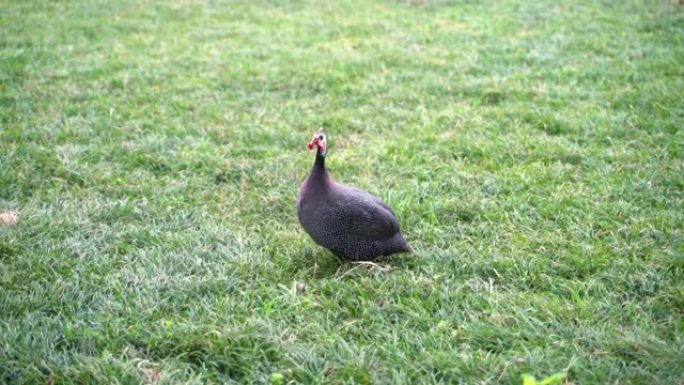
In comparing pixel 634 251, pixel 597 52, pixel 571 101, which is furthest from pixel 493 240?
pixel 597 52

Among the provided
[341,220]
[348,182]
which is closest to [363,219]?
[341,220]

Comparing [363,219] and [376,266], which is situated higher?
[363,219]

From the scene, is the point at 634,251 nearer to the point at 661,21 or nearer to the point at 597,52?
the point at 597,52

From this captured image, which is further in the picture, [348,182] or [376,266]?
[348,182]

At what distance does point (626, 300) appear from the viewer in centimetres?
339

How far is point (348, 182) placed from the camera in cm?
488

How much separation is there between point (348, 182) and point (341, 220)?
1265mm

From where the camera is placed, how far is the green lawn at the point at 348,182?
3.00 m

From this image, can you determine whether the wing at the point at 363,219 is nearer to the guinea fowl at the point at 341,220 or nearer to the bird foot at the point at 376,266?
the guinea fowl at the point at 341,220

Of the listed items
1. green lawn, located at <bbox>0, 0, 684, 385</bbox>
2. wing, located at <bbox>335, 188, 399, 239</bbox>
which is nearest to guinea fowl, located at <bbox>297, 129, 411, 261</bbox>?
wing, located at <bbox>335, 188, 399, 239</bbox>

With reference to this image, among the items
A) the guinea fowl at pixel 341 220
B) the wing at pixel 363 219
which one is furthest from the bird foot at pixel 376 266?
the wing at pixel 363 219

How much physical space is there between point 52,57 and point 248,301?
5.47 meters

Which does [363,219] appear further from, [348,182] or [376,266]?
[348,182]

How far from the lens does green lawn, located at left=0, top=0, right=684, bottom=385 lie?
118 inches
